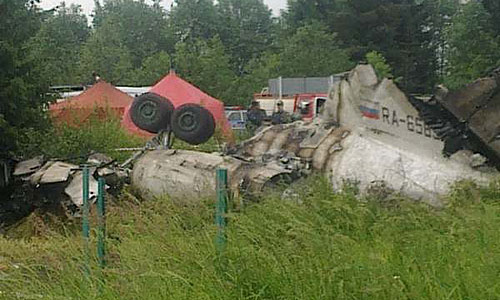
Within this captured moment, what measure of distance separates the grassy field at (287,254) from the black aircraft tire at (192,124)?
16.2 feet

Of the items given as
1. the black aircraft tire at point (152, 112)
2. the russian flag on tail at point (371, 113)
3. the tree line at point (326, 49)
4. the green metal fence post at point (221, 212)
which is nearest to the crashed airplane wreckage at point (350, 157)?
the russian flag on tail at point (371, 113)

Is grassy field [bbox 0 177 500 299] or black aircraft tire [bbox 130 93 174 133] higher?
black aircraft tire [bbox 130 93 174 133]

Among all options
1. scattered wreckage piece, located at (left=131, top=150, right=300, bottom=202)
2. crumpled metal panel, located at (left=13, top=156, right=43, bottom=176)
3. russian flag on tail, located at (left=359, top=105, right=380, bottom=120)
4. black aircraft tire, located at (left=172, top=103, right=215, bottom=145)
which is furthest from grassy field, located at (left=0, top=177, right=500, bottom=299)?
black aircraft tire, located at (left=172, top=103, right=215, bottom=145)

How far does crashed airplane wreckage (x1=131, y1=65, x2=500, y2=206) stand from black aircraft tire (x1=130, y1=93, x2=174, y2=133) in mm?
1570

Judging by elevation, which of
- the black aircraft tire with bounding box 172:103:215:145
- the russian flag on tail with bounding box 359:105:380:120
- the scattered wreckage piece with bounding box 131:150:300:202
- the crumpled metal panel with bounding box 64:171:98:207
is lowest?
the crumpled metal panel with bounding box 64:171:98:207

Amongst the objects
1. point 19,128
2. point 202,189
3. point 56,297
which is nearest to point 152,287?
point 56,297

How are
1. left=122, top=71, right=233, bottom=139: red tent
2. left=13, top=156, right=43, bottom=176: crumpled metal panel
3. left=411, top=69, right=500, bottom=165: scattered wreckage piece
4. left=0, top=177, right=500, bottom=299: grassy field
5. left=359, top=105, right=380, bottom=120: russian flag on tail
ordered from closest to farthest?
left=0, top=177, right=500, bottom=299: grassy field < left=411, top=69, right=500, bottom=165: scattered wreckage piece < left=359, top=105, right=380, bottom=120: russian flag on tail < left=13, top=156, right=43, bottom=176: crumpled metal panel < left=122, top=71, right=233, bottom=139: red tent

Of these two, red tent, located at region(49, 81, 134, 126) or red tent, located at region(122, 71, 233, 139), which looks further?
red tent, located at region(122, 71, 233, 139)

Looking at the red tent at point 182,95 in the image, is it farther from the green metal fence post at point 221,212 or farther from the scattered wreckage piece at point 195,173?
the green metal fence post at point 221,212

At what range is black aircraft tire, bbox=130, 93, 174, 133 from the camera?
1327 centimetres

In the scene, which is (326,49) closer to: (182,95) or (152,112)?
(182,95)

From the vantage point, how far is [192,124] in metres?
13.1

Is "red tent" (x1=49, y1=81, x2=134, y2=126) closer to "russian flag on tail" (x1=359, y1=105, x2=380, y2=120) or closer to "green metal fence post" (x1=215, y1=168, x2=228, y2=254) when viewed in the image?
"russian flag on tail" (x1=359, y1=105, x2=380, y2=120)

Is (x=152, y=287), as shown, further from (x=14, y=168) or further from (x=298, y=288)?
(x=14, y=168)
